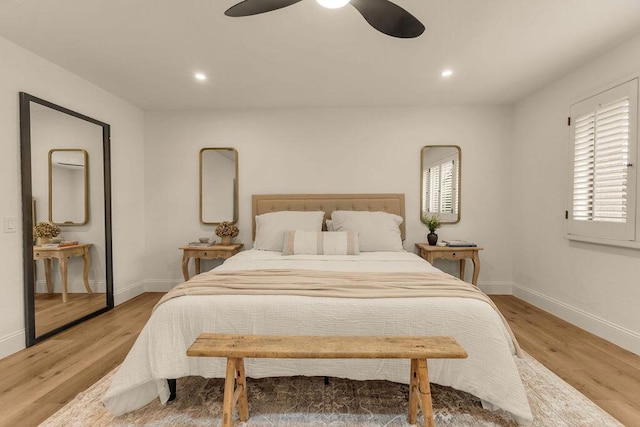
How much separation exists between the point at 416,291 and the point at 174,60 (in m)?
2.74

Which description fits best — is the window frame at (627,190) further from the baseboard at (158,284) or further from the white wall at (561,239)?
the baseboard at (158,284)

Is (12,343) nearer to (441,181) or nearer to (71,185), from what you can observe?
(71,185)

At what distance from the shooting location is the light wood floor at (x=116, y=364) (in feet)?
5.66

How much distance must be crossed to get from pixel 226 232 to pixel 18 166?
1962mm

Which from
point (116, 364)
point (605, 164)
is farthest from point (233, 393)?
Result: point (605, 164)

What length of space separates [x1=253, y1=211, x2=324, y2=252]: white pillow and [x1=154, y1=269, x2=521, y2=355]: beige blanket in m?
1.09

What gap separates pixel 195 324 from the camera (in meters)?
1.64

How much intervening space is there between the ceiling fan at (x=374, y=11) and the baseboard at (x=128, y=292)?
3417mm

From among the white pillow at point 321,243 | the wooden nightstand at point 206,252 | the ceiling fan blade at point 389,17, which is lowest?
the wooden nightstand at point 206,252

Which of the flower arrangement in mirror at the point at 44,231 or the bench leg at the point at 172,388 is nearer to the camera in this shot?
the bench leg at the point at 172,388

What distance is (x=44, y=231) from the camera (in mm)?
2623

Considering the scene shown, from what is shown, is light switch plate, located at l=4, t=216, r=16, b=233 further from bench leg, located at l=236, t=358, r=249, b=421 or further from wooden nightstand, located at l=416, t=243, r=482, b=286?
wooden nightstand, located at l=416, t=243, r=482, b=286

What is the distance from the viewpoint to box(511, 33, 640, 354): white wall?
7.98ft

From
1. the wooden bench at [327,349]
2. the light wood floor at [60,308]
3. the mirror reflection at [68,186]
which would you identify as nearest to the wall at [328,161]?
the light wood floor at [60,308]
